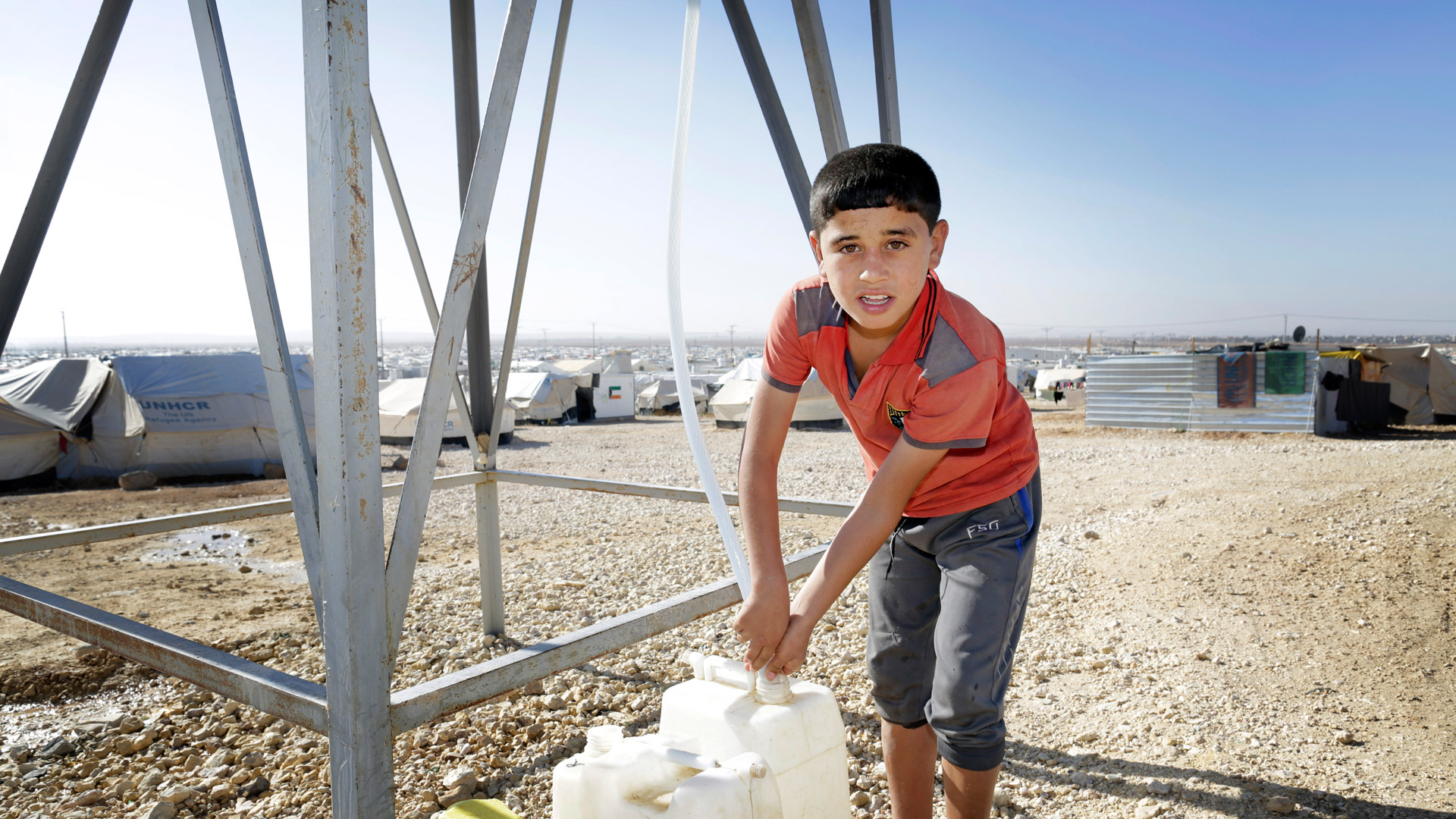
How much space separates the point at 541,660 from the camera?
182cm

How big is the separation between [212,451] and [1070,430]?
17.8 m

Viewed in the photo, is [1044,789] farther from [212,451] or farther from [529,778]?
[212,451]

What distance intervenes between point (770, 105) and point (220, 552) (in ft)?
24.2

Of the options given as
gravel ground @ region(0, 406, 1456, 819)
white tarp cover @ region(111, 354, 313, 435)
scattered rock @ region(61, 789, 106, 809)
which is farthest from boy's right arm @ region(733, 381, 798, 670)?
white tarp cover @ region(111, 354, 313, 435)

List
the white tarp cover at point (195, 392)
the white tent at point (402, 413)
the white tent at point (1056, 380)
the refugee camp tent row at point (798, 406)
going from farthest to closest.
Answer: the white tent at point (1056, 380), the refugee camp tent row at point (798, 406), the white tent at point (402, 413), the white tarp cover at point (195, 392)

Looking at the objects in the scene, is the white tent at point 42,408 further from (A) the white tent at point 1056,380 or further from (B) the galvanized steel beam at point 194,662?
(A) the white tent at point 1056,380

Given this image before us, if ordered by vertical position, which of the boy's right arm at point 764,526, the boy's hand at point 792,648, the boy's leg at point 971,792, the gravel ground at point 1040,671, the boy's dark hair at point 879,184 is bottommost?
the gravel ground at point 1040,671

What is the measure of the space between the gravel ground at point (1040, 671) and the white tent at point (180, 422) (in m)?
6.07

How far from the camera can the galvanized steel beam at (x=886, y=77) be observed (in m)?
2.79

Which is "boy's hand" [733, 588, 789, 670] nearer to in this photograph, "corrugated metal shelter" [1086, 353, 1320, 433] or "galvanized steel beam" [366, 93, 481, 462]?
"galvanized steel beam" [366, 93, 481, 462]

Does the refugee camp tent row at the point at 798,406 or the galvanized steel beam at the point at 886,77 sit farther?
the refugee camp tent row at the point at 798,406

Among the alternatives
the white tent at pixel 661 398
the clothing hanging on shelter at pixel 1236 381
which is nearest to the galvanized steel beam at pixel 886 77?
the clothing hanging on shelter at pixel 1236 381

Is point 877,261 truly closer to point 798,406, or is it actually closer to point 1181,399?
point 1181,399

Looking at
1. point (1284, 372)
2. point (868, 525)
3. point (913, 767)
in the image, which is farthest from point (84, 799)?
point (1284, 372)
